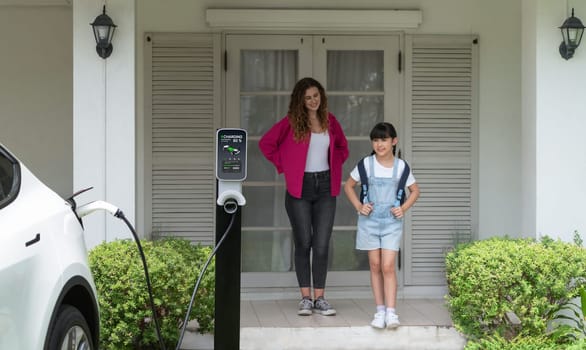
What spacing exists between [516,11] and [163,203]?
10.6 feet

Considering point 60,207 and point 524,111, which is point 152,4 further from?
point 60,207

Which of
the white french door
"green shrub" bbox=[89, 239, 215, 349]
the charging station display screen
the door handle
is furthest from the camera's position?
the white french door

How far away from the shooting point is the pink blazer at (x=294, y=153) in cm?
559

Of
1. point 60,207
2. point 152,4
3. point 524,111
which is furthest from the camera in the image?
point 152,4

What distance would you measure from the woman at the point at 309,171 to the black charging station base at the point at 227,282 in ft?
6.07

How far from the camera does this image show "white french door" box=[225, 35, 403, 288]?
6.40m

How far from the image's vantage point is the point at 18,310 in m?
2.67

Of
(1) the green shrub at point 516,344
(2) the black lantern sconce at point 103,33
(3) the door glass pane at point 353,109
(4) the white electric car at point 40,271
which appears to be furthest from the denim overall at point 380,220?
(4) the white electric car at point 40,271

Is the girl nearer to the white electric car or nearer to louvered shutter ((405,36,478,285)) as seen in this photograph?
louvered shutter ((405,36,478,285))

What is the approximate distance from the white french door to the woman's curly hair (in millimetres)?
862

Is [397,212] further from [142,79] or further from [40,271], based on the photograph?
[40,271]

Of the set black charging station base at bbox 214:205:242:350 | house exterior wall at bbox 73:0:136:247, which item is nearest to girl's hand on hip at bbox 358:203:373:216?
house exterior wall at bbox 73:0:136:247

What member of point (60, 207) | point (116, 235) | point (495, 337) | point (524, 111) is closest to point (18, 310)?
point (60, 207)

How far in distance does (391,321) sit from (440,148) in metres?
1.90
